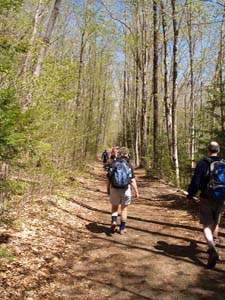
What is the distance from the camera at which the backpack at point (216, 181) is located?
5656 millimetres

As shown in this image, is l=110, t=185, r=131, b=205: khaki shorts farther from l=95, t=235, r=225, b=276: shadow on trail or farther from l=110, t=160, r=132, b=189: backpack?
l=95, t=235, r=225, b=276: shadow on trail

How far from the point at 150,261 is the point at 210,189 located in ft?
5.18

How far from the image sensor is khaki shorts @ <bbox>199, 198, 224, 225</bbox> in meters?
5.79


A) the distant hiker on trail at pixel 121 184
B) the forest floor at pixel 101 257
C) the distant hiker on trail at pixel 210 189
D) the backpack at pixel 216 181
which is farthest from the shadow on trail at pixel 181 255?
the backpack at pixel 216 181

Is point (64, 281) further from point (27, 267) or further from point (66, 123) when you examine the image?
point (66, 123)

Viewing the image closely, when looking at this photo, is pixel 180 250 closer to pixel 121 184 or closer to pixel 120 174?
pixel 121 184

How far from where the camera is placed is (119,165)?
7.50 meters

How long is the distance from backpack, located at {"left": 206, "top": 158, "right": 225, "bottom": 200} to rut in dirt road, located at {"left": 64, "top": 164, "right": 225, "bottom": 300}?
113 cm

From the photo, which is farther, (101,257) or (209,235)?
(101,257)

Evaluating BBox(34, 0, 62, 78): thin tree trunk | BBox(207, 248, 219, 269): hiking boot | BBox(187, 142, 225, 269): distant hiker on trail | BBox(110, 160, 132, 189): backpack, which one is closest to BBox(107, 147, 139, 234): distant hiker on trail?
BBox(110, 160, 132, 189): backpack

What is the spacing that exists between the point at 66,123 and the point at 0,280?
Answer: 849 centimetres

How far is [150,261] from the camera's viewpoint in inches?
232

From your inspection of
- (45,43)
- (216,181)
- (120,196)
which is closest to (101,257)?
(120,196)

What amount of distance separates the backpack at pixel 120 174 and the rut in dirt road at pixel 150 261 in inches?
42.8
